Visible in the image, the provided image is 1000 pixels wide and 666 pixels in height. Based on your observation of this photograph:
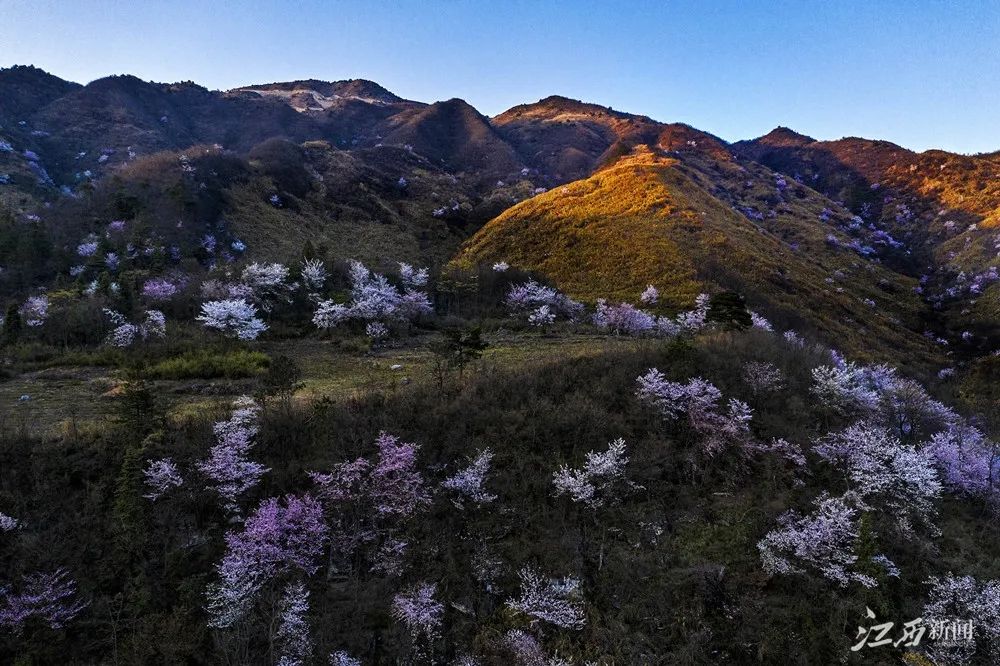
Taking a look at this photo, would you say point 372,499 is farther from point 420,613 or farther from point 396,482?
point 420,613

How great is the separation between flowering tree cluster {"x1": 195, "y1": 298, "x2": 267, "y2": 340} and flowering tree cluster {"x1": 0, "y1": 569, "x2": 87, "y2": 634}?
23.4 metres

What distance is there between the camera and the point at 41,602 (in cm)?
1583

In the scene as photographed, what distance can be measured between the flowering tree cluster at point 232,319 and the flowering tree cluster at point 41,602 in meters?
23.4

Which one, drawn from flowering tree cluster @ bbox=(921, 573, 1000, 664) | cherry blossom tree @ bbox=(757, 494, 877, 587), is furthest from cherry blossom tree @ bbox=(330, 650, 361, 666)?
flowering tree cluster @ bbox=(921, 573, 1000, 664)

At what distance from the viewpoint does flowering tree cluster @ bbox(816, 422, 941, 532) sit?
2266 centimetres

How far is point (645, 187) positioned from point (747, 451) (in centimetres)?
7252

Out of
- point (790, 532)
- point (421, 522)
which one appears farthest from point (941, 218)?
point (421, 522)

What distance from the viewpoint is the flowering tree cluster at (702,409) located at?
25.6 m

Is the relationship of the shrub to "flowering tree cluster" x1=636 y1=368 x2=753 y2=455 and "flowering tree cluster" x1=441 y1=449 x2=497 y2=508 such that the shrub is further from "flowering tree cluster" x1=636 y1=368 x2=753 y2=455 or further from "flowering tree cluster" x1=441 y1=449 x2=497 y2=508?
"flowering tree cluster" x1=636 y1=368 x2=753 y2=455

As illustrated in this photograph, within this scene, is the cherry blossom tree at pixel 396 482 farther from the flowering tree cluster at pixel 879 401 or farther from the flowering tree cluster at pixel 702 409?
the flowering tree cluster at pixel 879 401

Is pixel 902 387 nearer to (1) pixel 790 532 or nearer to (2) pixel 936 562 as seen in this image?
(2) pixel 936 562

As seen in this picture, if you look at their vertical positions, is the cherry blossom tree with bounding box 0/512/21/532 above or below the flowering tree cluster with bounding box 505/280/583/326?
below

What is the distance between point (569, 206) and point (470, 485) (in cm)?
7252

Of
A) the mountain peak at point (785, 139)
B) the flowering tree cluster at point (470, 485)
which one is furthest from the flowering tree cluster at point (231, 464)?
the mountain peak at point (785, 139)
